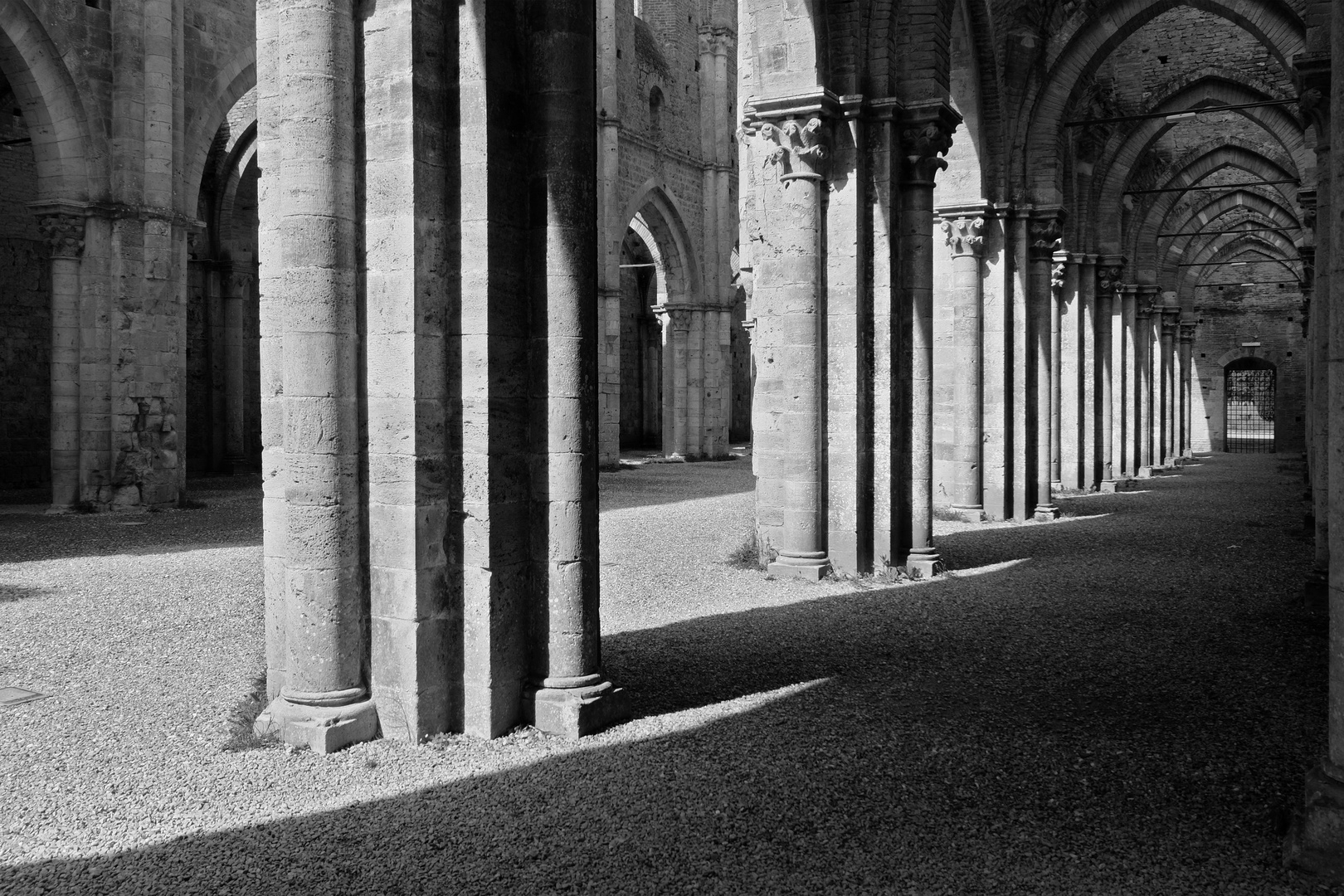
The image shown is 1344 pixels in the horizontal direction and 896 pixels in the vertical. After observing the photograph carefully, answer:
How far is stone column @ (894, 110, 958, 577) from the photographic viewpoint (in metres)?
9.45

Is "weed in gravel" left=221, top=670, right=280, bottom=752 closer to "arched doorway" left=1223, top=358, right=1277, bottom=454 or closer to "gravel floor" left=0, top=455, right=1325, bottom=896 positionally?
"gravel floor" left=0, top=455, right=1325, bottom=896

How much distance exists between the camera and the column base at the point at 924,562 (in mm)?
9398

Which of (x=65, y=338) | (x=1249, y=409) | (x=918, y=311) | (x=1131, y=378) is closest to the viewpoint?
(x=918, y=311)

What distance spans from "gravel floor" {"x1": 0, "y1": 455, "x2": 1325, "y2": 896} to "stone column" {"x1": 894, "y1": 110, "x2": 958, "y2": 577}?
3.53 feet

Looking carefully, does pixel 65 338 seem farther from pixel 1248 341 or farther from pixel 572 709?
pixel 1248 341

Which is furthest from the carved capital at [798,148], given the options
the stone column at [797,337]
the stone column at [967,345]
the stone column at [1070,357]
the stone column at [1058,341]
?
the stone column at [1070,357]

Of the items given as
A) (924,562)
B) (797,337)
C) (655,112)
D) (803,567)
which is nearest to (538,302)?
(797,337)

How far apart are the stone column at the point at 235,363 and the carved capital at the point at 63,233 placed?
282 inches

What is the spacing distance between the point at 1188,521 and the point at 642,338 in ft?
72.6

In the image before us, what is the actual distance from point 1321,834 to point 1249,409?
1630 inches

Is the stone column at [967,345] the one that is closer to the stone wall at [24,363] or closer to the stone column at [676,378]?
the stone column at [676,378]

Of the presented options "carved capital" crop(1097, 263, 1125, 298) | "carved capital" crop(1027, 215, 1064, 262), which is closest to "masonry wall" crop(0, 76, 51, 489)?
"carved capital" crop(1027, 215, 1064, 262)

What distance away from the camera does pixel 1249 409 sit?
131 feet

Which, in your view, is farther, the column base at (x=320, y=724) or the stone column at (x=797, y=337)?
the stone column at (x=797, y=337)
